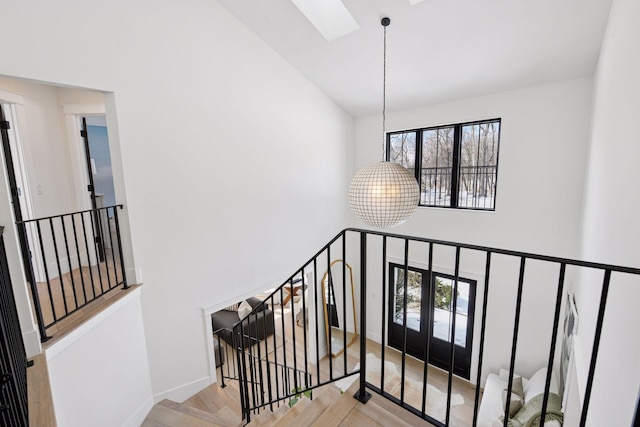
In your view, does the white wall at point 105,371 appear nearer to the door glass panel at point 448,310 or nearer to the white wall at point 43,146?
the white wall at point 43,146

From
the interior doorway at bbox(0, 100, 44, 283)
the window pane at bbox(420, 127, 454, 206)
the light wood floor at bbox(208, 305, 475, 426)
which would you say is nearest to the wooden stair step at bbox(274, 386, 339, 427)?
the light wood floor at bbox(208, 305, 475, 426)

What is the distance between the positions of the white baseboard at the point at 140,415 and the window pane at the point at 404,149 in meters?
5.10

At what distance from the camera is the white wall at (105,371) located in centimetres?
221

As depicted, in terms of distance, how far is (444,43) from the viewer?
3373 mm

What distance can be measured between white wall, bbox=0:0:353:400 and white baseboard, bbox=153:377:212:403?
14 mm

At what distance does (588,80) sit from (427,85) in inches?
73.4

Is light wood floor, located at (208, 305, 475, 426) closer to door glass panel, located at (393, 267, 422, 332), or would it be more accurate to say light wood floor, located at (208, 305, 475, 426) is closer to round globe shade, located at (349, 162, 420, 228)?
door glass panel, located at (393, 267, 422, 332)

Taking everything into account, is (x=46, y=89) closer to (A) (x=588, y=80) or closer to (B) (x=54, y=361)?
(B) (x=54, y=361)

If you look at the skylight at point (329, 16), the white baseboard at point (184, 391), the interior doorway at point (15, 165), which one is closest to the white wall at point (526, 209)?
the skylight at point (329, 16)

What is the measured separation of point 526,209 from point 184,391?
5188 millimetres

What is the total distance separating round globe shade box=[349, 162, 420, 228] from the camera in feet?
8.02

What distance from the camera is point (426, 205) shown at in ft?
17.1

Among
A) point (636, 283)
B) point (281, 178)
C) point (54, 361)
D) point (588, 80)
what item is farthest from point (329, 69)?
point (54, 361)

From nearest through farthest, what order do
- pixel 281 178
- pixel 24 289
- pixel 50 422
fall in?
pixel 50 422, pixel 24 289, pixel 281 178
